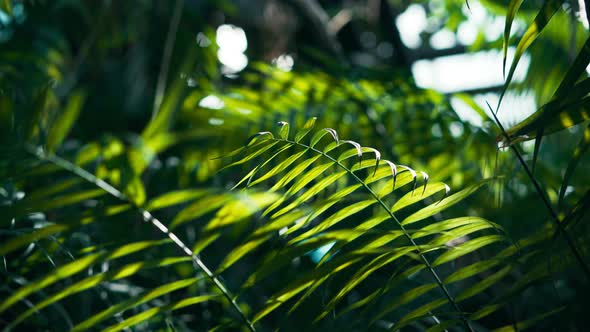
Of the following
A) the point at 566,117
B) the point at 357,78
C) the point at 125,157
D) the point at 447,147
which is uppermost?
the point at 357,78

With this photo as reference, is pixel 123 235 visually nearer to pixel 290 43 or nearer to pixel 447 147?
pixel 447 147

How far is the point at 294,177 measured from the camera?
418mm

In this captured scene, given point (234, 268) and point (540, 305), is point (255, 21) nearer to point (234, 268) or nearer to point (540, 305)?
point (234, 268)

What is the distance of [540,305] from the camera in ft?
2.22

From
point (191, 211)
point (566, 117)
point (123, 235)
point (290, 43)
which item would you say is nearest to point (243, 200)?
point (191, 211)

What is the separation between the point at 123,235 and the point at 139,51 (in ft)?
2.81

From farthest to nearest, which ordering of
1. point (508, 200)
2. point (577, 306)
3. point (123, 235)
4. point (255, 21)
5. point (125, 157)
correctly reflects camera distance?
point (255, 21) < point (508, 200) < point (123, 235) < point (125, 157) < point (577, 306)

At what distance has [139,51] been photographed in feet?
4.93

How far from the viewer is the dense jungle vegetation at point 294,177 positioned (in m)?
0.39

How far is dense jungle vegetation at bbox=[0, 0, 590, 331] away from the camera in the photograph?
39 cm

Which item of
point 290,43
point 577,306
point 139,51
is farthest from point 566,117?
point 139,51

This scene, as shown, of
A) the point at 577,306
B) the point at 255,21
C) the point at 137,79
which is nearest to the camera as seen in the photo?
the point at 577,306

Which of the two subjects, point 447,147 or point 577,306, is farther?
point 447,147

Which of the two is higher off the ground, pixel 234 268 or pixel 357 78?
pixel 357 78
